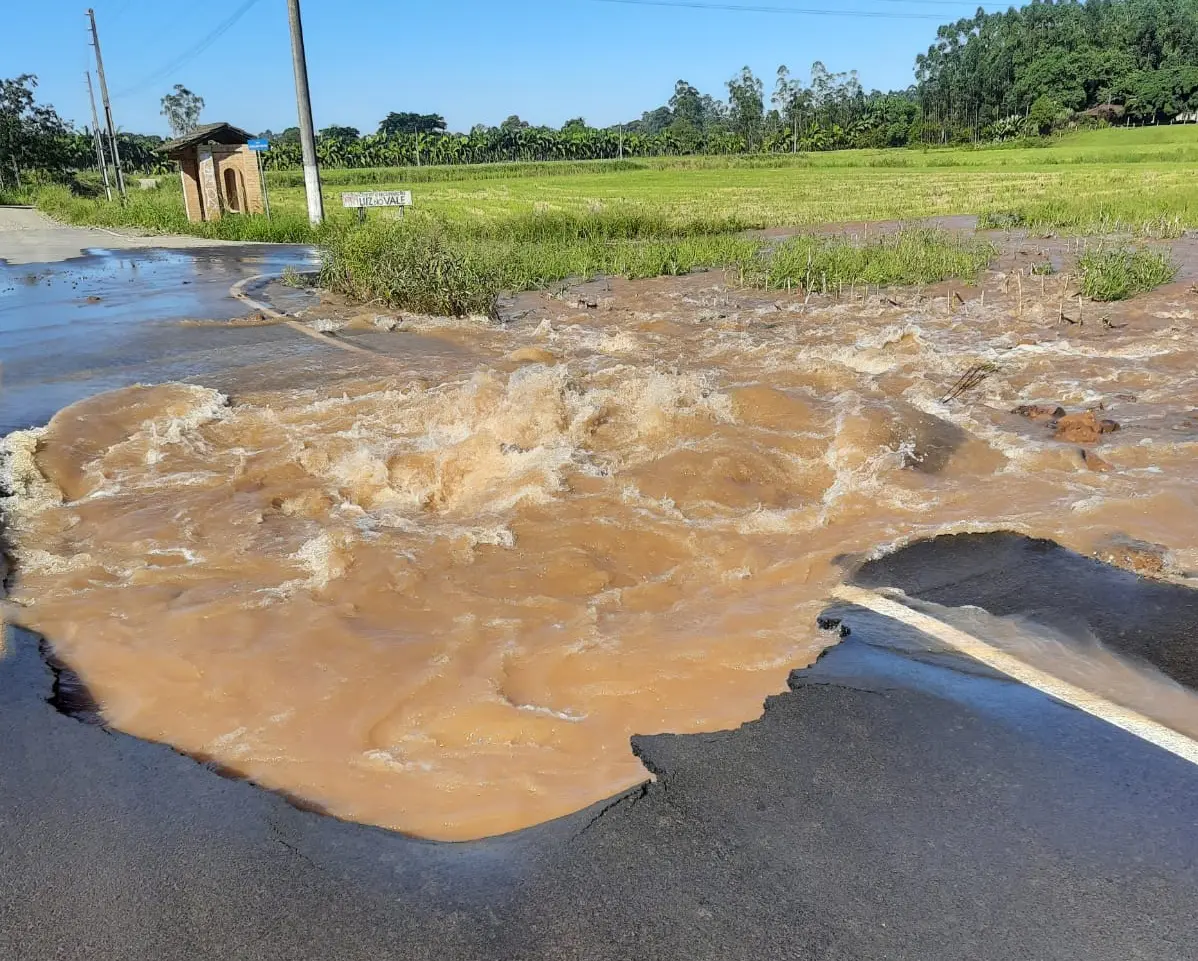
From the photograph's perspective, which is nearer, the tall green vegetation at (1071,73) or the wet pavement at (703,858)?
the wet pavement at (703,858)

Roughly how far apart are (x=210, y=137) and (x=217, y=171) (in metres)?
1.79

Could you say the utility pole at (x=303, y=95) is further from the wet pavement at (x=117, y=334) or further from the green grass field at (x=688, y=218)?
the wet pavement at (x=117, y=334)

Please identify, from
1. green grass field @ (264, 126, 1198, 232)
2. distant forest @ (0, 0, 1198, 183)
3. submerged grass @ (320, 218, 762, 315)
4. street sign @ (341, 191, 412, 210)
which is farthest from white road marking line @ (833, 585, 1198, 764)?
distant forest @ (0, 0, 1198, 183)

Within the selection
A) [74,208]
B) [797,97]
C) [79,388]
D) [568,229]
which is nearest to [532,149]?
[797,97]

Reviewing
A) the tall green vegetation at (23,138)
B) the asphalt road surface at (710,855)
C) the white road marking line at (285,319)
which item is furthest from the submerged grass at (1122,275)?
the tall green vegetation at (23,138)

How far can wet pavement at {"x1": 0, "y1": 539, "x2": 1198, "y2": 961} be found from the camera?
255 centimetres

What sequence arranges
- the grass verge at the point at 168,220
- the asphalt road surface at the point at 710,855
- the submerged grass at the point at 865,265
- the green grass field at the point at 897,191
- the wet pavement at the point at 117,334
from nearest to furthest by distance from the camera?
the asphalt road surface at the point at 710,855, the wet pavement at the point at 117,334, the submerged grass at the point at 865,265, the green grass field at the point at 897,191, the grass verge at the point at 168,220

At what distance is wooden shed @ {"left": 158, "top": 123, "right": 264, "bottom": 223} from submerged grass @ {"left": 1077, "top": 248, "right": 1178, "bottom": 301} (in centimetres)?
2293

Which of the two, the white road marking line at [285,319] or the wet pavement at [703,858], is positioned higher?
the white road marking line at [285,319]

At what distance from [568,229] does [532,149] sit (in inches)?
3643

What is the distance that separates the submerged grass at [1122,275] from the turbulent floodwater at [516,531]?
276 cm

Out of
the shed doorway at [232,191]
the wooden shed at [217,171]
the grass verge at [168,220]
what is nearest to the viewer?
the grass verge at [168,220]

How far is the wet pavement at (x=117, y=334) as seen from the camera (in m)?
9.83

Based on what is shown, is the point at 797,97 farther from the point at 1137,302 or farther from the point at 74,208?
the point at 1137,302
